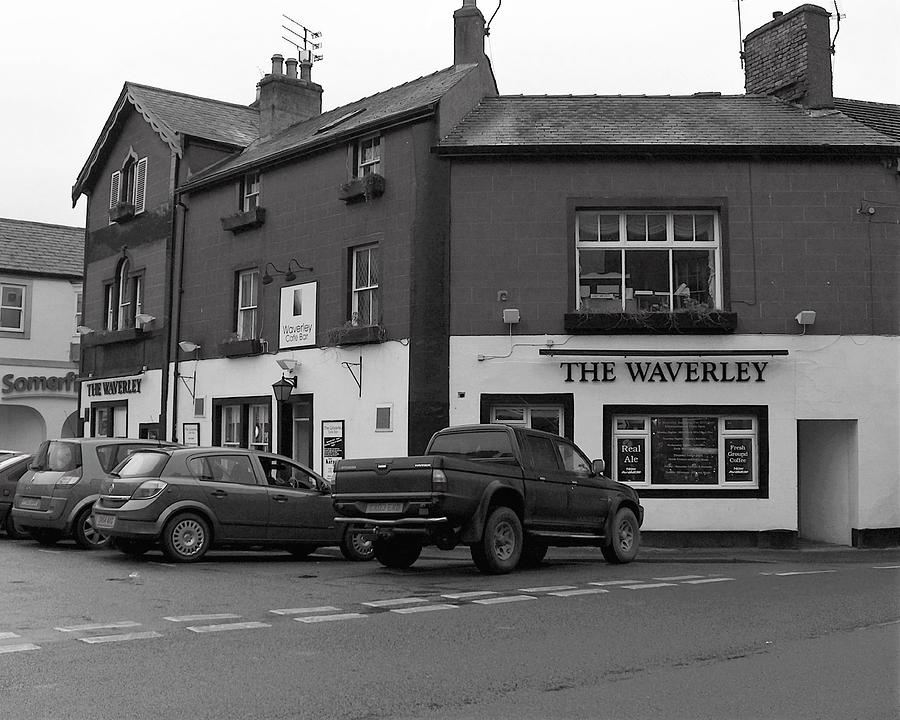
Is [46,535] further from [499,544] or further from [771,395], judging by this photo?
[771,395]

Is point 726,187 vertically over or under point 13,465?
over

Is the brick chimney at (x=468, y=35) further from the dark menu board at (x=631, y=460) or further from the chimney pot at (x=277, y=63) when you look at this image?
the dark menu board at (x=631, y=460)

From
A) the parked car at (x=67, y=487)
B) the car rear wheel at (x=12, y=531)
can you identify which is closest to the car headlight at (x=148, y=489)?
the parked car at (x=67, y=487)

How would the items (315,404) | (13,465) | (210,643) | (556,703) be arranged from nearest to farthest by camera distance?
(556,703) → (210,643) → (13,465) → (315,404)

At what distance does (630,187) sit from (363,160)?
5482mm

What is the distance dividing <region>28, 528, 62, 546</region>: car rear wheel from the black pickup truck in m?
4.99

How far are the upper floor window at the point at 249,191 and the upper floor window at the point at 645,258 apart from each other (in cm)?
791

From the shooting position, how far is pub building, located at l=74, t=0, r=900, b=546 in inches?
741

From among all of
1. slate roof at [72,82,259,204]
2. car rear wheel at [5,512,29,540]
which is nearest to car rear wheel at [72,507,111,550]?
car rear wheel at [5,512,29,540]

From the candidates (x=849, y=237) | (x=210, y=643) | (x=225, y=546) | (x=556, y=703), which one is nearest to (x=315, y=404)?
(x=225, y=546)

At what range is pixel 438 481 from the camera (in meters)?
12.4

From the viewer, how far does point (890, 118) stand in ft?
72.3

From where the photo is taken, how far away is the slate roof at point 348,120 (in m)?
20.6

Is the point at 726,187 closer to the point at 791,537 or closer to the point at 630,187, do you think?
Result: the point at 630,187
